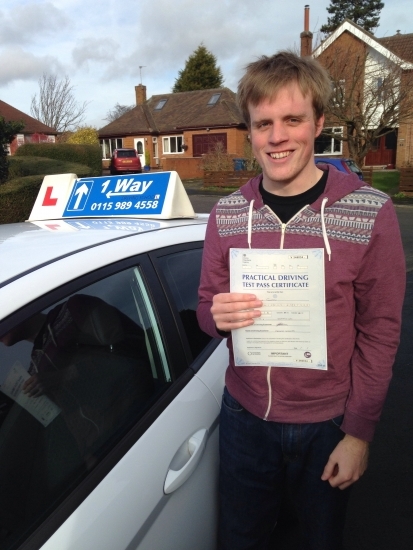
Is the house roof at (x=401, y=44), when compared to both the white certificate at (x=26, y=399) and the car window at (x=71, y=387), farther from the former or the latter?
the white certificate at (x=26, y=399)

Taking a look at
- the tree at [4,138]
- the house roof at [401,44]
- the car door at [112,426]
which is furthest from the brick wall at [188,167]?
the car door at [112,426]

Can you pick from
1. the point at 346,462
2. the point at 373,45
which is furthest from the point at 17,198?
the point at 373,45

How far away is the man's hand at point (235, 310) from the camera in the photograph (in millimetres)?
1443

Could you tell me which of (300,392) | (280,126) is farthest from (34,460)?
(280,126)

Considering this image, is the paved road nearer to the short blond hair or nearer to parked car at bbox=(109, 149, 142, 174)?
the short blond hair

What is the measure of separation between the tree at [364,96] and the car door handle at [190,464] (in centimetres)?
1892

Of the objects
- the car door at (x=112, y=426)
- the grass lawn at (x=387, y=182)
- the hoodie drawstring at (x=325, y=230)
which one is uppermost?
the hoodie drawstring at (x=325, y=230)

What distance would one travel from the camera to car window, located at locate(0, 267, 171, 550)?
4.10ft

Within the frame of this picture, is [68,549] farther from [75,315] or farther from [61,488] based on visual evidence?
[75,315]

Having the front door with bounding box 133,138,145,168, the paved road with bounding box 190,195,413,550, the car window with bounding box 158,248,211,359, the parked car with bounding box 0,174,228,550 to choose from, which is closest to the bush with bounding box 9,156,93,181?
the paved road with bounding box 190,195,413,550

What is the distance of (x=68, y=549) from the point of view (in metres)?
1.18

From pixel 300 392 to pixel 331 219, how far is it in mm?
533

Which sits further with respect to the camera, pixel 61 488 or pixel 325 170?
pixel 325 170

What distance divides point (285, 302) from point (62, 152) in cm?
2162
